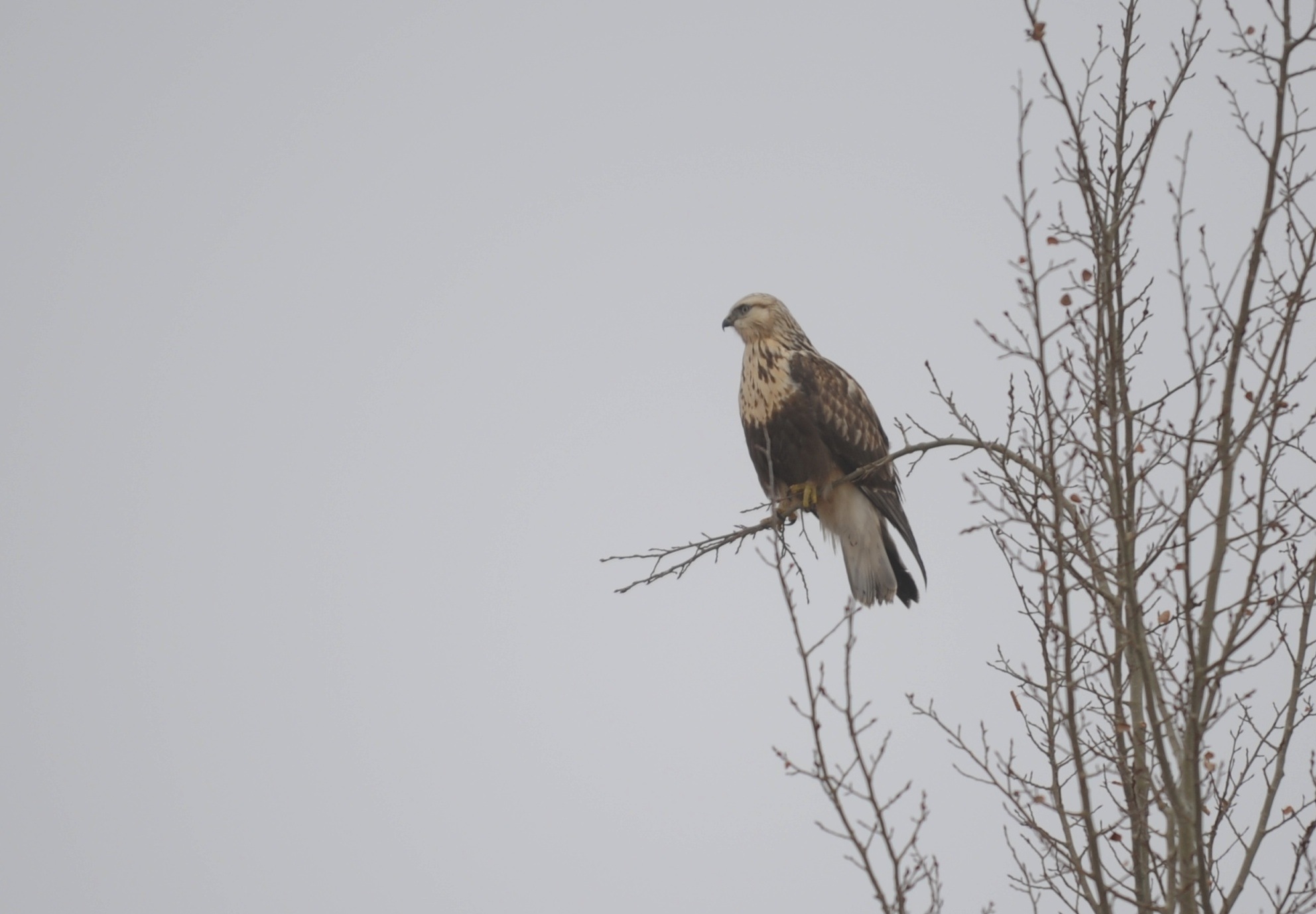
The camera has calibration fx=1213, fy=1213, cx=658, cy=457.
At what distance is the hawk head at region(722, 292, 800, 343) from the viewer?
20.4 ft

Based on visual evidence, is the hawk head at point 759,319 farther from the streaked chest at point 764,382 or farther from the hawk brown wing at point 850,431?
the hawk brown wing at point 850,431

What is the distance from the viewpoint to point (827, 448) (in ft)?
19.4

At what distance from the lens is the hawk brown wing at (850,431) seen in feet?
19.2

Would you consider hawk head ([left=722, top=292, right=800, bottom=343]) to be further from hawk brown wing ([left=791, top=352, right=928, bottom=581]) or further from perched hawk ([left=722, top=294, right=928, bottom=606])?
hawk brown wing ([left=791, top=352, right=928, bottom=581])

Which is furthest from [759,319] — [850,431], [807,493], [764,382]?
[807,493]

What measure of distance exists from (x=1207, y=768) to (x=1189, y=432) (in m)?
0.79

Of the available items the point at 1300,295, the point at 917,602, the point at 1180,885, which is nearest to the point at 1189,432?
the point at 1300,295

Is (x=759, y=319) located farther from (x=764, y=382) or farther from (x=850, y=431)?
(x=850, y=431)

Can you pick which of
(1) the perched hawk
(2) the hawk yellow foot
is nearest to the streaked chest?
(1) the perched hawk

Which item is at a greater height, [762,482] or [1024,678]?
[762,482]

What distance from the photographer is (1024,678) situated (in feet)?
11.0

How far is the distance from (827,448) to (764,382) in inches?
18.0

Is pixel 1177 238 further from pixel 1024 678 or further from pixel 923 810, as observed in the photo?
pixel 923 810

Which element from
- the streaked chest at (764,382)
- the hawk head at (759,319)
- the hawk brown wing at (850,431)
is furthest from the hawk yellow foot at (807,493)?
the hawk head at (759,319)
